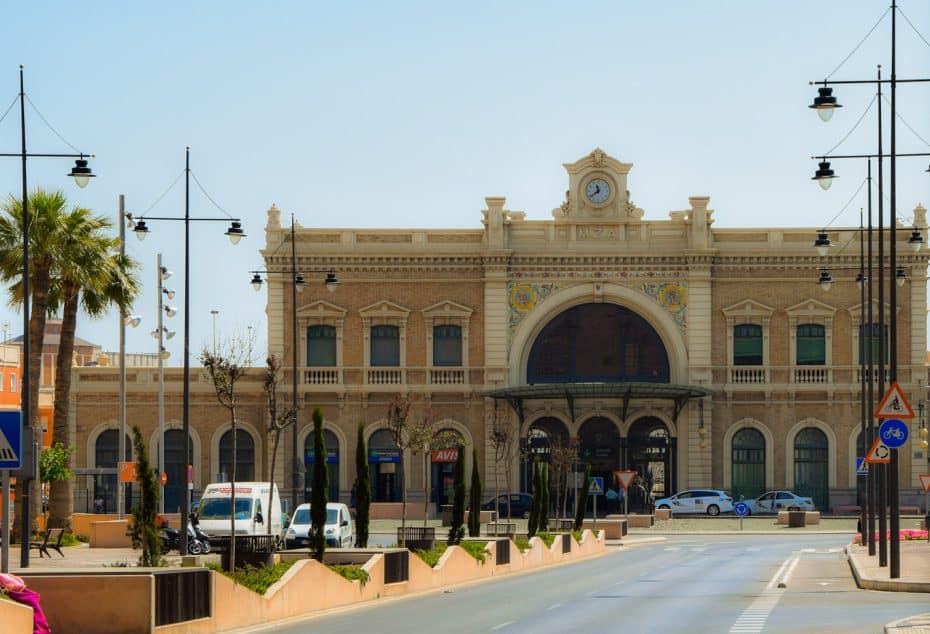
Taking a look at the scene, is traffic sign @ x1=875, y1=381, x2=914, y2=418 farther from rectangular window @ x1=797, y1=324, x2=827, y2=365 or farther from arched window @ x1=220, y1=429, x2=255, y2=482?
arched window @ x1=220, y1=429, x2=255, y2=482

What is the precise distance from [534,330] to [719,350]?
313 inches

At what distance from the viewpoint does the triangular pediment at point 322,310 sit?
76.1m

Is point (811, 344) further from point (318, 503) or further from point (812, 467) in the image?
point (318, 503)

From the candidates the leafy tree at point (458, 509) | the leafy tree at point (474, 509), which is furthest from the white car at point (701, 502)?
the leafy tree at point (458, 509)

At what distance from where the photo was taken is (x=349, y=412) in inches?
3002

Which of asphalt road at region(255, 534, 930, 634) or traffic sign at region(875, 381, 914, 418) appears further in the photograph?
traffic sign at region(875, 381, 914, 418)

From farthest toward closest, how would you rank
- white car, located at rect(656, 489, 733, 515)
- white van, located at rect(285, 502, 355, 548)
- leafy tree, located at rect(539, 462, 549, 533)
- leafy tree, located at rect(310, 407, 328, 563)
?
white car, located at rect(656, 489, 733, 515) < leafy tree, located at rect(539, 462, 549, 533) < white van, located at rect(285, 502, 355, 548) < leafy tree, located at rect(310, 407, 328, 563)

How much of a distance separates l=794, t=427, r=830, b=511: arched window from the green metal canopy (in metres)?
4.81

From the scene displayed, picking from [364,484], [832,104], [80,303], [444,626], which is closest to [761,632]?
[444,626]

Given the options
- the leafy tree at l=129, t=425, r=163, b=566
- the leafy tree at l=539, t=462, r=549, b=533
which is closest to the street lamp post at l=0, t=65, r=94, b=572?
the leafy tree at l=129, t=425, r=163, b=566

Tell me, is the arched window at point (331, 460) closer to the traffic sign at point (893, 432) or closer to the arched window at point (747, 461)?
the arched window at point (747, 461)

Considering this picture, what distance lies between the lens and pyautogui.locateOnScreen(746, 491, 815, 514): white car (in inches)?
2920

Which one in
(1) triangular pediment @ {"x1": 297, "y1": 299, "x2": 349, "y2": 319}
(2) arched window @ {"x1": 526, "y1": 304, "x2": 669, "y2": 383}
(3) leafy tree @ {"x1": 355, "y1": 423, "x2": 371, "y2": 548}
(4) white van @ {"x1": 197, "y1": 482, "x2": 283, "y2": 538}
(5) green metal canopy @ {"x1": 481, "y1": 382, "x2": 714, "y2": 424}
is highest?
(1) triangular pediment @ {"x1": 297, "y1": 299, "x2": 349, "y2": 319}

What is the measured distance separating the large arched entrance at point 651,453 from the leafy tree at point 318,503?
4587 centimetres
